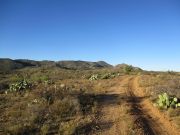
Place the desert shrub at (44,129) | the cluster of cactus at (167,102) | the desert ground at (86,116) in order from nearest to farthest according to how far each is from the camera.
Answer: the desert shrub at (44,129) → the desert ground at (86,116) → the cluster of cactus at (167,102)

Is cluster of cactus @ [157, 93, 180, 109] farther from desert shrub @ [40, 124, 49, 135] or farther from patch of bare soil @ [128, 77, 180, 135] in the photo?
desert shrub @ [40, 124, 49, 135]

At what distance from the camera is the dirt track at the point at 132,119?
11.3 m

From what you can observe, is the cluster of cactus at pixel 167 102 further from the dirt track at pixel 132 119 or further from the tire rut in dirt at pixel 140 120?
the tire rut in dirt at pixel 140 120

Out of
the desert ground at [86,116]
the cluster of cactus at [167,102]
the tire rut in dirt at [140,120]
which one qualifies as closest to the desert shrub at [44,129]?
the desert ground at [86,116]

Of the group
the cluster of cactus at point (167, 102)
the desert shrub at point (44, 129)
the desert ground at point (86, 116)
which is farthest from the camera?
the cluster of cactus at point (167, 102)

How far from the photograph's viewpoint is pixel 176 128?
11.8m

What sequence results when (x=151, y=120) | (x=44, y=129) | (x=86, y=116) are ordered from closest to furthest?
(x=44, y=129) < (x=151, y=120) < (x=86, y=116)

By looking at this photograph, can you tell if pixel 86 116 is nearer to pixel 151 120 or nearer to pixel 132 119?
pixel 132 119

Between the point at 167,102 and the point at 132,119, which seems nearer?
the point at 132,119

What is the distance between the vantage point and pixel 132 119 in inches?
501

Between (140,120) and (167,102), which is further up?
(167,102)

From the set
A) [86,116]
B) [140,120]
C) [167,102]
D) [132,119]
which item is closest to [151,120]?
[140,120]

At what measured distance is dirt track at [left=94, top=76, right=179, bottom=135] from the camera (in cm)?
1131

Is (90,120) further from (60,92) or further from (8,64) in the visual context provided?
(8,64)
